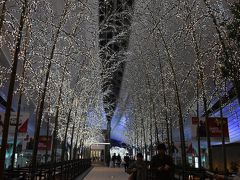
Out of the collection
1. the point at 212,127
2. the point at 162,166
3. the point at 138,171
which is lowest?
the point at 138,171

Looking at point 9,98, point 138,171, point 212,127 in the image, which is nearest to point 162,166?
point 138,171

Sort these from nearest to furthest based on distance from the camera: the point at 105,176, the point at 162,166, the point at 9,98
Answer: the point at 162,166
the point at 9,98
the point at 105,176

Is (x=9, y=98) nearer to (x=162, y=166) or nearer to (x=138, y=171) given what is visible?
(x=162, y=166)

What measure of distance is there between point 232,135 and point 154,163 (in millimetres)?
24556

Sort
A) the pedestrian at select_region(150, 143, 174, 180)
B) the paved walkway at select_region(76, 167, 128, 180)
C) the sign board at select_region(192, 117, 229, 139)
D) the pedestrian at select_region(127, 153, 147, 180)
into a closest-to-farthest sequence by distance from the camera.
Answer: the pedestrian at select_region(150, 143, 174, 180) < the pedestrian at select_region(127, 153, 147, 180) < the sign board at select_region(192, 117, 229, 139) < the paved walkway at select_region(76, 167, 128, 180)

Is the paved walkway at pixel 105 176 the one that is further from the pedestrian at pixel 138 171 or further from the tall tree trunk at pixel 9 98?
the tall tree trunk at pixel 9 98

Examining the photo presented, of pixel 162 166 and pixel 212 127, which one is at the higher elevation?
pixel 212 127

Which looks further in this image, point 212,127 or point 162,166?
point 212,127

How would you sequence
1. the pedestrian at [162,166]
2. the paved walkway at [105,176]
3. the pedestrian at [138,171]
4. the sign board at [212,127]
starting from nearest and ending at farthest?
the pedestrian at [162,166]
the pedestrian at [138,171]
the sign board at [212,127]
the paved walkway at [105,176]

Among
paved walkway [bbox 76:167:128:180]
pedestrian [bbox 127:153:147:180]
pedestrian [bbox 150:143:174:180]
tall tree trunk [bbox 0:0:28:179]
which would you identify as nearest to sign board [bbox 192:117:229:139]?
paved walkway [bbox 76:167:128:180]

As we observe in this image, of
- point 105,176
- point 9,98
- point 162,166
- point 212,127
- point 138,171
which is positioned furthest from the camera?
point 105,176

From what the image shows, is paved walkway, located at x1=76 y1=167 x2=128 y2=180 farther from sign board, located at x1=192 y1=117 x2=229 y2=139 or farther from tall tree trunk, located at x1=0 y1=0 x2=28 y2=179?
tall tree trunk, located at x1=0 y1=0 x2=28 y2=179

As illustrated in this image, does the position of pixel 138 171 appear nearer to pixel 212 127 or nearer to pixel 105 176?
pixel 212 127

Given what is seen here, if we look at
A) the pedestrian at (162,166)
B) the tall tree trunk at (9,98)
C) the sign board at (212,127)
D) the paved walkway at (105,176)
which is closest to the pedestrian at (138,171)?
the pedestrian at (162,166)
